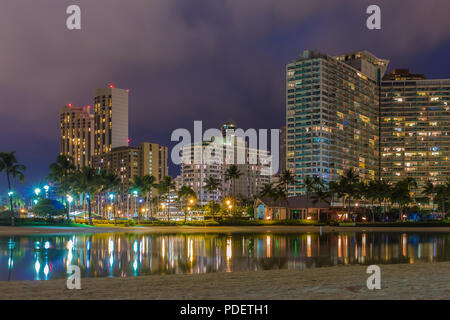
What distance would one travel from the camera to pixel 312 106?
184000 mm

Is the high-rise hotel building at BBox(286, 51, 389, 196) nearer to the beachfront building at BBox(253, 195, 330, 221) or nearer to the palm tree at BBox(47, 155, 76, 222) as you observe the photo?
the beachfront building at BBox(253, 195, 330, 221)

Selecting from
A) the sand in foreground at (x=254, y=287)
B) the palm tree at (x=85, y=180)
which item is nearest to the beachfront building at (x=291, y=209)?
the palm tree at (x=85, y=180)

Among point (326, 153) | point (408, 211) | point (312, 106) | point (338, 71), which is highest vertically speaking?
point (338, 71)

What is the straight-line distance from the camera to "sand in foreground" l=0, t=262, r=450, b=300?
12594 mm

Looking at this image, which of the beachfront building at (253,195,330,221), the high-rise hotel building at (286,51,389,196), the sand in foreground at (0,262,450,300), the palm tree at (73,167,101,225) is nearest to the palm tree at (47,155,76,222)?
the palm tree at (73,167,101,225)

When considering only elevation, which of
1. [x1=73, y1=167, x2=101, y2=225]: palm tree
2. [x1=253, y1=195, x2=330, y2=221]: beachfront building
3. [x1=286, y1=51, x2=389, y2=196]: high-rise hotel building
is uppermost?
[x1=286, y1=51, x2=389, y2=196]: high-rise hotel building

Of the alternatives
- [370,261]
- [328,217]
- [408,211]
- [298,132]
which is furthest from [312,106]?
[370,261]

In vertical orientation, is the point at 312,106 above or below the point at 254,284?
above

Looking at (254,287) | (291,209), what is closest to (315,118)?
(291,209)

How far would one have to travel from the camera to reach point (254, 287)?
45.8 ft

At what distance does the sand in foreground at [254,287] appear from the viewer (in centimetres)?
1259

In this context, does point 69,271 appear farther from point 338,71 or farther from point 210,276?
point 338,71
